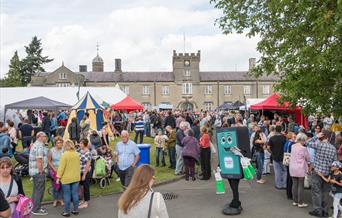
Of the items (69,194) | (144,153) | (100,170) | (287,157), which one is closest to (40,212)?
(69,194)

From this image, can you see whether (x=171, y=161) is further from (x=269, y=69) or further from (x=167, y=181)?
(x=269, y=69)

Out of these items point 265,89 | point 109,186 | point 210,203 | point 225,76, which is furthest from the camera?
point 225,76

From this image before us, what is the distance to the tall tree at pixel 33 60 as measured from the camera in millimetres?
81438

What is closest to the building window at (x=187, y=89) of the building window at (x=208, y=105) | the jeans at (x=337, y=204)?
the building window at (x=208, y=105)

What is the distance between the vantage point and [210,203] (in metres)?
10.3

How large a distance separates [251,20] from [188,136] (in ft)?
18.7

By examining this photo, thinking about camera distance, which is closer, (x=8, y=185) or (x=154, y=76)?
(x=8, y=185)

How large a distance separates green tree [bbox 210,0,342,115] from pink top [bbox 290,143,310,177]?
2.48 m

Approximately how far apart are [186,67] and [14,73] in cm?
3310

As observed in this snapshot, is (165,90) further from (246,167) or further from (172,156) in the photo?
(246,167)

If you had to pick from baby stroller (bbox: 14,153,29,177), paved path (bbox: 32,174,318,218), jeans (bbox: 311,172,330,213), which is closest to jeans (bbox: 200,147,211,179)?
paved path (bbox: 32,174,318,218)

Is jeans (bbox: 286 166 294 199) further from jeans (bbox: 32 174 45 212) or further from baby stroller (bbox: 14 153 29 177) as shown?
baby stroller (bbox: 14 153 29 177)

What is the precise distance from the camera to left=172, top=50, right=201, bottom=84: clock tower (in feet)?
219

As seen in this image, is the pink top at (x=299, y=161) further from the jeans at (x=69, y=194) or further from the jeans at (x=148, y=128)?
the jeans at (x=148, y=128)
